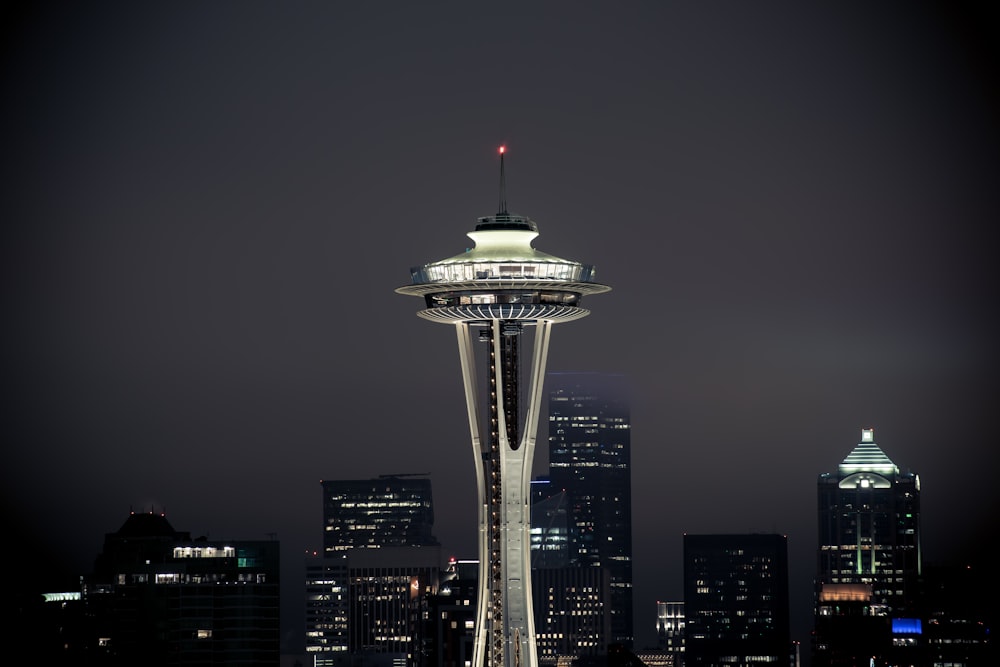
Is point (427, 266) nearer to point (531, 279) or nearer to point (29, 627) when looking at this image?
point (531, 279)

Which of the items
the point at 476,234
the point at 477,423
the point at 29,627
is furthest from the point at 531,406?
the point at 29,627

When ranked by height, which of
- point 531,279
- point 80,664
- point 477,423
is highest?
point 531,279

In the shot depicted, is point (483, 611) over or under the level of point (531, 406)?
under

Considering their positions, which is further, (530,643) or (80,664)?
(80,664)
